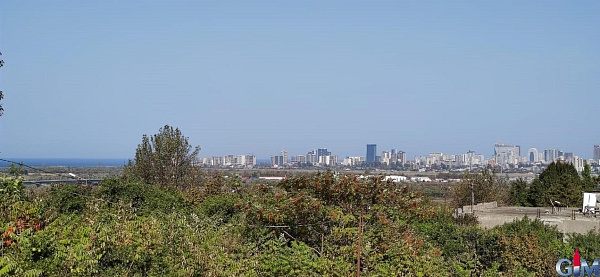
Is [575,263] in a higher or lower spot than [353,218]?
lower

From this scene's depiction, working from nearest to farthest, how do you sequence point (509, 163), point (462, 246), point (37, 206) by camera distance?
point (37, 206)
point (462, 246)
point (509, 163)

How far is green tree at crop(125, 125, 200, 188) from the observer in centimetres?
2489

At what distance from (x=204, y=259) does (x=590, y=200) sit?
17865 millimetres

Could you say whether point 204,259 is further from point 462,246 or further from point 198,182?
point 198,182

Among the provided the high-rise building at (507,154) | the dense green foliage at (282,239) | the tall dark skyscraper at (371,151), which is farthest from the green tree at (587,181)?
the high-rise building at (507,154)

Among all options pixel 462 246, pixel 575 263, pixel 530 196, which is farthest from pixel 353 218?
pixel 530 196

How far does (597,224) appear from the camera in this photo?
1786 cm

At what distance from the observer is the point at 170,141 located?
24797 mm

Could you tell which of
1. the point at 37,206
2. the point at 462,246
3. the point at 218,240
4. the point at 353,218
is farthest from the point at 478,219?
the point at 37,206

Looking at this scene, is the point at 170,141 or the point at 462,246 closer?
the point at 462,246

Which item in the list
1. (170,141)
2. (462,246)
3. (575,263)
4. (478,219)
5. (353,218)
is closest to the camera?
(353,218)

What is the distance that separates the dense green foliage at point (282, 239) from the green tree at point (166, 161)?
9027 mm

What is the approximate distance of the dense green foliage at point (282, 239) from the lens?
7.77m

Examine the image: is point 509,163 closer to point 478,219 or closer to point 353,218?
point 478,219
